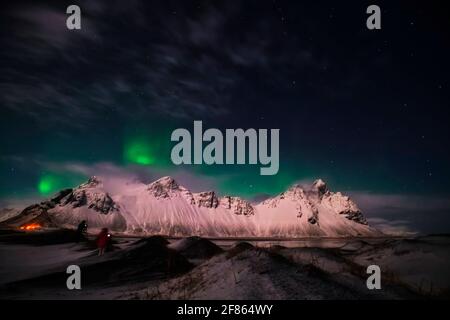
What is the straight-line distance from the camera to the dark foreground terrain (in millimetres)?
10266

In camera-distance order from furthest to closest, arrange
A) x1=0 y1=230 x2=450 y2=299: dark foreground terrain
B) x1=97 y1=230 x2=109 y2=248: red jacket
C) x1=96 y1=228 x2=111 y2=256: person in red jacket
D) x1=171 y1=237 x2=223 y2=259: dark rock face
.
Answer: x1=171 y1=237 x2=223 y2=259: dark rock face < x1=97 y1=230 x2=109 y2=248: red jacket < x1=96 y1=228 x2=111 y2=256: person in red jacket < x1=0 y1=230 x2=450 y2=299: dark foreground terrain

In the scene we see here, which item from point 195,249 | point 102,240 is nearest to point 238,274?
point 102,240

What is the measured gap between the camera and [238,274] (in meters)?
11.2

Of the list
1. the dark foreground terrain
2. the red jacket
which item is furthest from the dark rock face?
the red jacket

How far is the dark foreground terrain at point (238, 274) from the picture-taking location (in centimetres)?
1027

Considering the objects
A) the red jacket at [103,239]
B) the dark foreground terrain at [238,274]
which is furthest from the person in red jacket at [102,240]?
the dark foreground terrain at [238,274]

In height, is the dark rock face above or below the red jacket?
below

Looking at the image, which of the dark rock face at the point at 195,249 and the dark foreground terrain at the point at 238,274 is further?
the dark rock face at the point at 195,249

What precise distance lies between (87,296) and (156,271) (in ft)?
19.5

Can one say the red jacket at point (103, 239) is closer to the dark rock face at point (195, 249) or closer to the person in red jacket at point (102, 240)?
the person in red jacket at point (102, 240)

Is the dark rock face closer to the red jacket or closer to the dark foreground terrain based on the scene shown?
the dark foreground terrain

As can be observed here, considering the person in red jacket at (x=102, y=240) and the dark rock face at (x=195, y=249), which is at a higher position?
the person in red jacket at (x=102, y=240)

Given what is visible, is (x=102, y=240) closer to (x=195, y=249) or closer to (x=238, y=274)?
(x=195, y=249)
